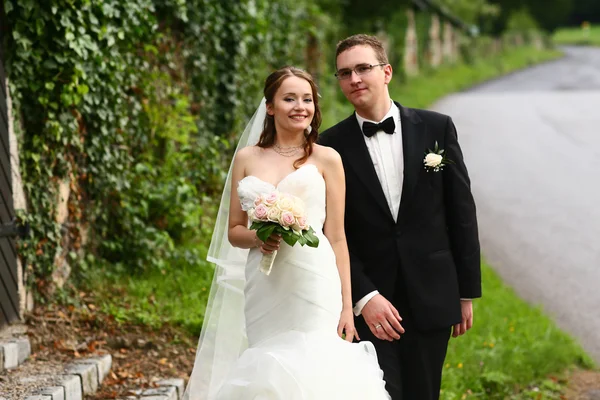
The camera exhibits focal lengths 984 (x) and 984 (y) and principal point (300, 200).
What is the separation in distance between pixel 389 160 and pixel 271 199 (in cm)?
76

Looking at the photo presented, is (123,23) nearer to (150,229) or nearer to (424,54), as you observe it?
(150,229)

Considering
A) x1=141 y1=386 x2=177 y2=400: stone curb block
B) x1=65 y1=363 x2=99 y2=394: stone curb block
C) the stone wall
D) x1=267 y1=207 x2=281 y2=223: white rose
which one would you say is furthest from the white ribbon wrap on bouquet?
the stone wall

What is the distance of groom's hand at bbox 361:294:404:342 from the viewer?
170 inches

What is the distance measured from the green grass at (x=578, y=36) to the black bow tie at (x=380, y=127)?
56080 millimetres

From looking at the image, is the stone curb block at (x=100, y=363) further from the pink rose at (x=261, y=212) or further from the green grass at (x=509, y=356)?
the pink rose at (x=261, y=212)

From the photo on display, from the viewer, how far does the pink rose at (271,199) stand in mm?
3971

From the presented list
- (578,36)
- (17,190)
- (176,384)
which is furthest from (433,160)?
(578,36)

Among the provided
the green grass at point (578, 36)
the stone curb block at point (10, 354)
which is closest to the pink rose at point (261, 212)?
the stone curb block at point (10, 354)

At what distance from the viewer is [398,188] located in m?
4.47

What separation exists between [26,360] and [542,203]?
846 centimetres

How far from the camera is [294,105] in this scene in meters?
4.28

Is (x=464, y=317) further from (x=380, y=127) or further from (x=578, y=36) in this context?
(x=578, y=36)

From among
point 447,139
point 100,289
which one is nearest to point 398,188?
point 447,139

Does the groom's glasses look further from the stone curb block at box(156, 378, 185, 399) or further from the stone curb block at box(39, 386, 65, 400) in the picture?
the stone curb block at box(156, 378, 185, 399)
